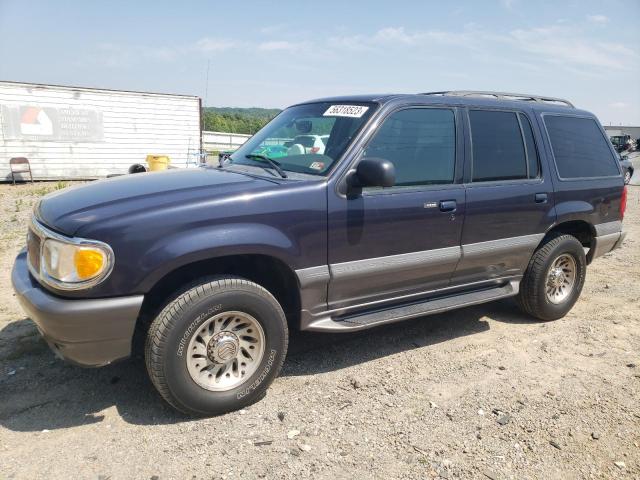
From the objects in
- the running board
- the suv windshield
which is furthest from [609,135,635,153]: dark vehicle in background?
the suv windshield

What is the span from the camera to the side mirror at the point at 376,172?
3158mm

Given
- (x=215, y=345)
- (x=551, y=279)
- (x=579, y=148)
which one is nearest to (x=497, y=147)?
(x=579, y=148)

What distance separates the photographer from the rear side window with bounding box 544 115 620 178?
466 cm

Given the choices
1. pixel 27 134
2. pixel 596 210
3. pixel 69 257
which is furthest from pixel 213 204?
pixel 27 134

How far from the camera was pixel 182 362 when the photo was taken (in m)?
2.89

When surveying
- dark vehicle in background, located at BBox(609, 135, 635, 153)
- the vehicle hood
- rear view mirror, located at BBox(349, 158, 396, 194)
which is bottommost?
the vehicle hood

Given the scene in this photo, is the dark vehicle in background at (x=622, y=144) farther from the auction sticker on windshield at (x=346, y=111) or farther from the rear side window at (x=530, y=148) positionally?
the auction sticker on windshield at (x=346, y=111)

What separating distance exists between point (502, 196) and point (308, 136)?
1.68 m

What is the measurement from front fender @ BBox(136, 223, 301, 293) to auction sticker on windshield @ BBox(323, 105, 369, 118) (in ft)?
3.81

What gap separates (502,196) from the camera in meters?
4.12

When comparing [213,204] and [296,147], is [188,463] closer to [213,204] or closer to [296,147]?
[213,204]

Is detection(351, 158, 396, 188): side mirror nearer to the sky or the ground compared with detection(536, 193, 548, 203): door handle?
nearer to the sky

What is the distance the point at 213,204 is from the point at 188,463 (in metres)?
1.42

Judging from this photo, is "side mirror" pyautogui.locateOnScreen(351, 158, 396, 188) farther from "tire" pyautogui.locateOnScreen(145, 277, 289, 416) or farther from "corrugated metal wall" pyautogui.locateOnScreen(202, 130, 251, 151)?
"corrugated metal wall" pyautogui.locateOnScreen(202, 130, 251, 151)
